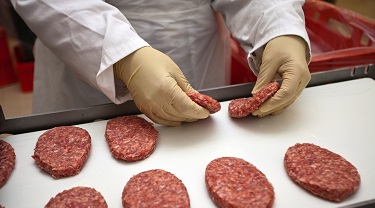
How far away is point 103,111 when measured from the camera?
1298 millimetres

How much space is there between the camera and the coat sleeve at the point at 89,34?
1.18 m

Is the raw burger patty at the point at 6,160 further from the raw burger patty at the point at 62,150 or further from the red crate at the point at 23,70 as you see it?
the red crate at the point at 23,70

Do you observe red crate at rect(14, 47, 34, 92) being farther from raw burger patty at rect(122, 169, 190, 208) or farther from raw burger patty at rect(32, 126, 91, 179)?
raw burger patty at rect(122, 169, 190, 208)

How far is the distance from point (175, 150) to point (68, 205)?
0.38 metres

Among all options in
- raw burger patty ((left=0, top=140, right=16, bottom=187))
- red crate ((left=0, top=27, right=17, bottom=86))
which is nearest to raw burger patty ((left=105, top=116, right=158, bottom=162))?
raw burger patty ((left=0, top=140, right=16, bottom=187))

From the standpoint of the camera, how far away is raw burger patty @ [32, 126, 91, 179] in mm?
1038

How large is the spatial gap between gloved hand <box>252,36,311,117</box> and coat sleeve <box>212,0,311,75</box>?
4 cm

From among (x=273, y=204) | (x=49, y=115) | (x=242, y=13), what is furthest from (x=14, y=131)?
(x=242, y=13)

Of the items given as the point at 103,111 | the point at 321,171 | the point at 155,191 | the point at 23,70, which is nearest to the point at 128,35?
the point at 103,111

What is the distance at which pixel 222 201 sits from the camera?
922 millimetres

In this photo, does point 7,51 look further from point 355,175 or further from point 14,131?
point 355,175

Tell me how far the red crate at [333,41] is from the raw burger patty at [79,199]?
125cm

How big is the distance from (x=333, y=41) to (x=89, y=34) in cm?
163

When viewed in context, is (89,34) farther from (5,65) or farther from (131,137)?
(5,65)
